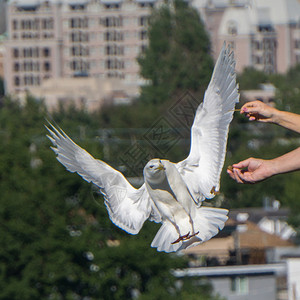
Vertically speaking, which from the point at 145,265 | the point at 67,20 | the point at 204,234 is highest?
the point at 67,20

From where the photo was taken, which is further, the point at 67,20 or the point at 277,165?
the point at 67,20

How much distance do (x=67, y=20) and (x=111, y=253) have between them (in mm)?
102243

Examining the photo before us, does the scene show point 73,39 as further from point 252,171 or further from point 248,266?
point 252,171

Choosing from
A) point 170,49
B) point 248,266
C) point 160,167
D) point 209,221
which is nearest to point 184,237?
point 209,221

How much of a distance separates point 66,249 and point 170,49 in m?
41.4

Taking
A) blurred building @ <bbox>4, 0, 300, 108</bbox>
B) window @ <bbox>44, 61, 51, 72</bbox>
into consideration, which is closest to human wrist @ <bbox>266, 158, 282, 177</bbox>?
blurred building @ <bbox>4, 0, 300, 108</bbox>

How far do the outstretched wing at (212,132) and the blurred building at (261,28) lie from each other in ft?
391

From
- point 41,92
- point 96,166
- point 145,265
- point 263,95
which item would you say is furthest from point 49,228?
point 41,92

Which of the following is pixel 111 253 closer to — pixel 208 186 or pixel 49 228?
pixel 49 228

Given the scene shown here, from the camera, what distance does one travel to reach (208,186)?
19.5ft

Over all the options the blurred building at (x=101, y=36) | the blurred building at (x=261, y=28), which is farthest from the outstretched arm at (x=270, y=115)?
the blurred building at (x=101, y=36)

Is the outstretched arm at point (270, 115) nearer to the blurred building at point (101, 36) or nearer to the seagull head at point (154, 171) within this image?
the seagull head at point (154, 171)

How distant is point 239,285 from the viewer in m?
35.0

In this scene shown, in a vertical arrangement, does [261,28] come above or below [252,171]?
above
